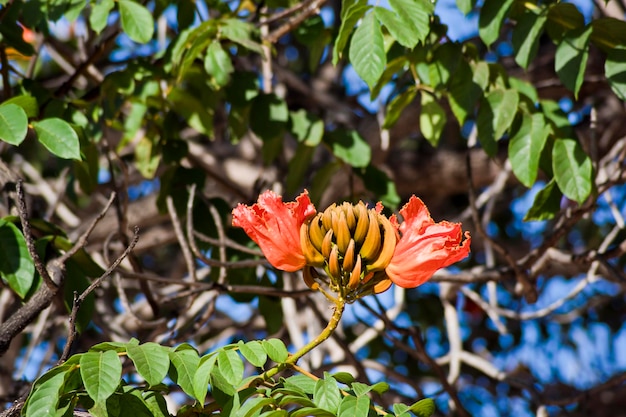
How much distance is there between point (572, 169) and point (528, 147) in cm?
12

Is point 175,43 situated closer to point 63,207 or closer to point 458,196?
point 63,207

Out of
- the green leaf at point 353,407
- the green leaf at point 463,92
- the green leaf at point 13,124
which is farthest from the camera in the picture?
the green leaf at point 463,92

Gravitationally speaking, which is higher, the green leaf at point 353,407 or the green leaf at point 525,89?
the green leaf at point 525,89

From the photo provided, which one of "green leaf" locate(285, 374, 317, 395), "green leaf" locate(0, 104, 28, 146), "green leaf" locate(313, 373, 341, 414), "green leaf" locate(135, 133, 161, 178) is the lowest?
"green leaf" locate(135, 133, 161, 178)

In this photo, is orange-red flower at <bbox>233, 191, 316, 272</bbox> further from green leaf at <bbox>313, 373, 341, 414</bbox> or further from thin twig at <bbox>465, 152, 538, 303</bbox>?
thin twig at <bbox>465, 152, 538, 303</bbox>

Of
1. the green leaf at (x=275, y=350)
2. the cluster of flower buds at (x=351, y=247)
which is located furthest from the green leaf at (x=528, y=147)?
the green leaf at (x=275, y=350)

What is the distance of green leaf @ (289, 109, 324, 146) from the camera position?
250 centimetres

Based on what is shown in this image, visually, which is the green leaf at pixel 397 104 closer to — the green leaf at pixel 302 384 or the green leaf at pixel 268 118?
the green leaf at pixel 268 118

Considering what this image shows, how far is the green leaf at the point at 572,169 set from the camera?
1.99 m

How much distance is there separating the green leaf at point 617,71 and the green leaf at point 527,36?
0.18 metres

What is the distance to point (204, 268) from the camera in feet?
12.1

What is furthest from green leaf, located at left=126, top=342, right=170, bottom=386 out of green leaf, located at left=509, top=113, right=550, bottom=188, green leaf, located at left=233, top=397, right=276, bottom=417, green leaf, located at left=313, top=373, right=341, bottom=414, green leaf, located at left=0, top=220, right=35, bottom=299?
green leaf, located at left=509, top=113, right=550, bottom=188

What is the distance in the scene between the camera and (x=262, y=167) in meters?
2.94

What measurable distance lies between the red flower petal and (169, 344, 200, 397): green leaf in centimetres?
37
